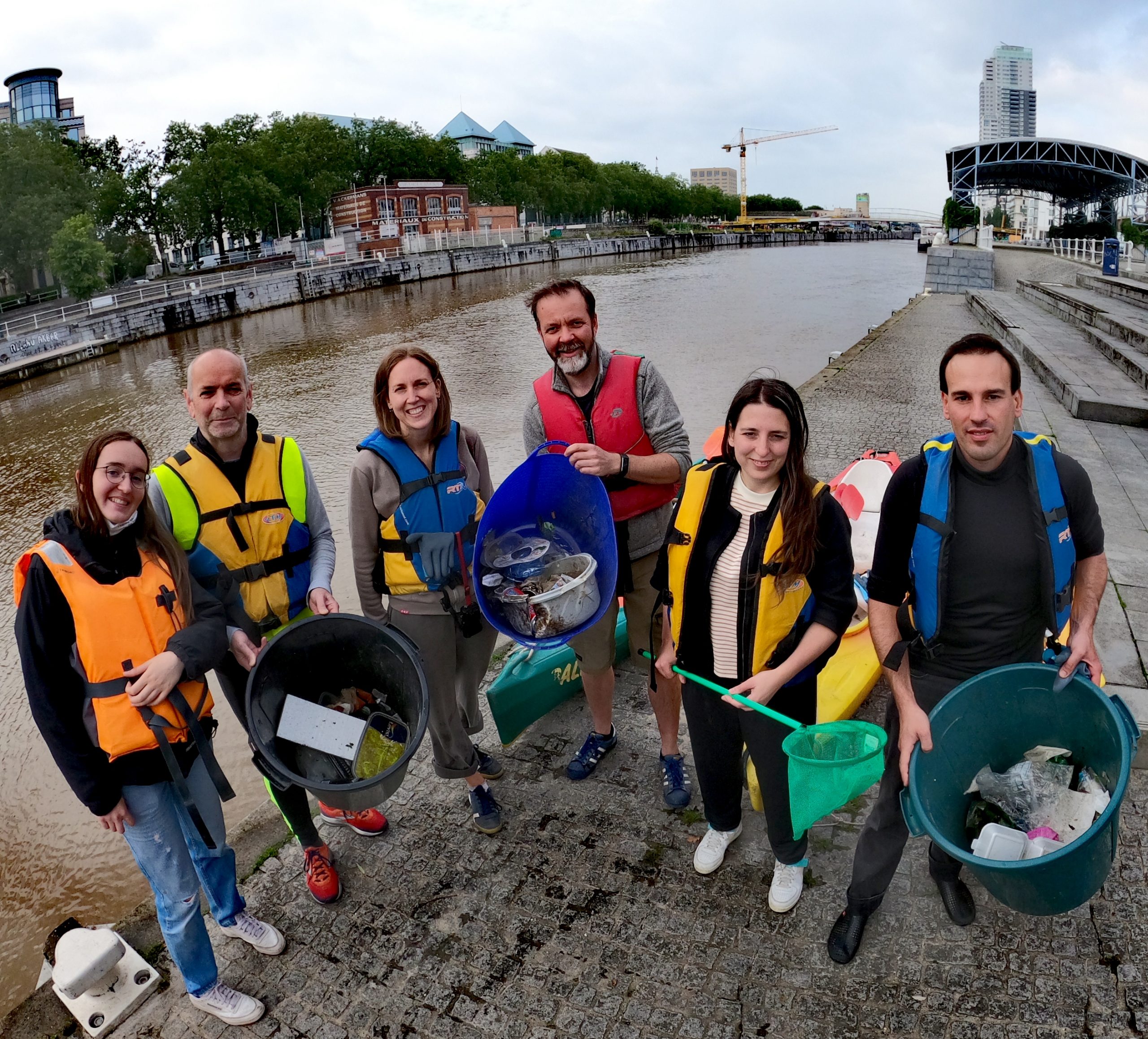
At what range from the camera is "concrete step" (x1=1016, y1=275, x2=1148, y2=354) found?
12.9 meters

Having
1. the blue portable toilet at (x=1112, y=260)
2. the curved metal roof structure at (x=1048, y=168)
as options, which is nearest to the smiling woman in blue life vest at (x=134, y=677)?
the blue portable toilet at (x=1112, y=260)

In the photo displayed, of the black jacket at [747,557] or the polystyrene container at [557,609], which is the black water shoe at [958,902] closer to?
the black jacket at [747,557]

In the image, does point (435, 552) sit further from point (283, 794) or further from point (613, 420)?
point (283, 794)

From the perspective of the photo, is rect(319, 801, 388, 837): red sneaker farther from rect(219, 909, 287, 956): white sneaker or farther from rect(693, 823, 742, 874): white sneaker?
rect(693, 823, 742, 874): white sneaker

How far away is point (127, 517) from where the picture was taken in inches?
94.7

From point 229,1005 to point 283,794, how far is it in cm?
69

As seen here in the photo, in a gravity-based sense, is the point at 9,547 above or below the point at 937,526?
below

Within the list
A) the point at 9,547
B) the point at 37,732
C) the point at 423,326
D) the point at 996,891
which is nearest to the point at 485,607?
the point at 996,891

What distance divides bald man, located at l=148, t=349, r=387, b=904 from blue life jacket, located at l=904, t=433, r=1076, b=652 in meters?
2.04

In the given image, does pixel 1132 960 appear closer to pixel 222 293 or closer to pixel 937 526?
pixel 937 526

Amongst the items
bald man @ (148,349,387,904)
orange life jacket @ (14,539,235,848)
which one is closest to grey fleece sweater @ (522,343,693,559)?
bald man @ (148,349,387,904)

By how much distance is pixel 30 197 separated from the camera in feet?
137

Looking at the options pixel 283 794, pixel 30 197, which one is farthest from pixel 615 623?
pixel 30 197

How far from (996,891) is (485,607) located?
5.74ft
